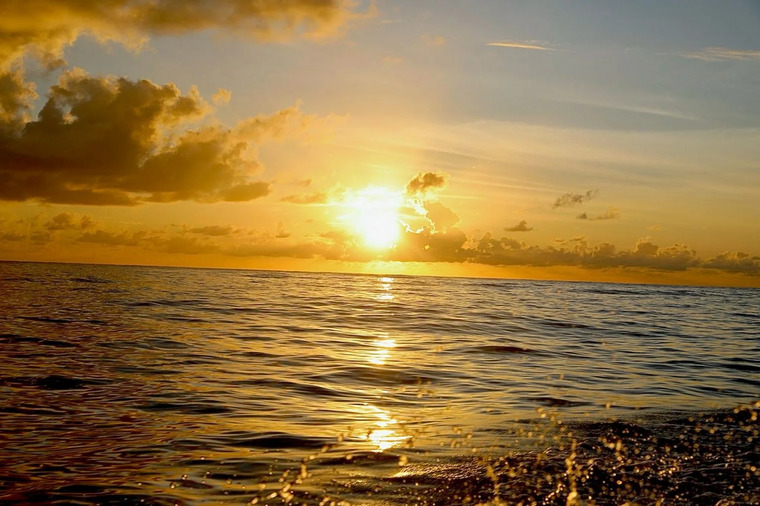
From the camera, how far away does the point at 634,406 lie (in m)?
12.9

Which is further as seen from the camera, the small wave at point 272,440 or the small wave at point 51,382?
the small wave at point 51,382

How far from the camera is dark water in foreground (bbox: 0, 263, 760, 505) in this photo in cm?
750

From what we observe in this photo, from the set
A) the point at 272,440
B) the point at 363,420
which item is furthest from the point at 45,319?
the point at 272,440

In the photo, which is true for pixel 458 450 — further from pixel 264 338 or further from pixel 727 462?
pixel 264 338

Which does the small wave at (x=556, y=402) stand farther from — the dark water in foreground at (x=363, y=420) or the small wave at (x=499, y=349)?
the small wave at (x=499, y=349)

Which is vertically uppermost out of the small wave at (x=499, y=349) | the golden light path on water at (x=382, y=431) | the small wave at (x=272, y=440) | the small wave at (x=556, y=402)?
the small wave at (x=499, y=349)

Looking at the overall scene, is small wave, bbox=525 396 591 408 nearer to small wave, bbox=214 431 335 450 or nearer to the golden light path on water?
the golden light path on water

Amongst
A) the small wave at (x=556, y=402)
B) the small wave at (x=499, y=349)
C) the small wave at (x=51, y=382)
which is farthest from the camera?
the small wave at (x=499, y=349)

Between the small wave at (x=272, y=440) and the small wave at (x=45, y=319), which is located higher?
the small wave at (x=45, y=319)

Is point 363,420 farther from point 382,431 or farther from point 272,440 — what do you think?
point 272,440

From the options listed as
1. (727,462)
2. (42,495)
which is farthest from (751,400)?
(42,495)

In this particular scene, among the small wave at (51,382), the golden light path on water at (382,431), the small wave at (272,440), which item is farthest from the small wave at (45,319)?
the small wave at (272,440)

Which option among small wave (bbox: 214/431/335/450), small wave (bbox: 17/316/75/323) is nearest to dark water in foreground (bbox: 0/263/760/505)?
small wave (bbox: 214/431/335/450)

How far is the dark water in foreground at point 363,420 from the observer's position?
24.6 feet
